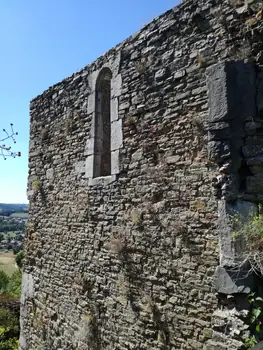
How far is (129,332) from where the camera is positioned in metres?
4.57

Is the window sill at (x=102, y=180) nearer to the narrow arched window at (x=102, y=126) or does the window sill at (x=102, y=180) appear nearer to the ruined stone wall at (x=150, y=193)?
the ruined stone wall at (x=150, y=193)

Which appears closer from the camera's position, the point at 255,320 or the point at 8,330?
the point at 255,320

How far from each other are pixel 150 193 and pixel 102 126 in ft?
6.20

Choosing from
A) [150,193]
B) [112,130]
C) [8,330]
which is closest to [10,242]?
[8,330]

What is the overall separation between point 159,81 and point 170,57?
0.35 meters

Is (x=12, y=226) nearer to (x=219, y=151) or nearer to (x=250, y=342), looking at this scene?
(x=219, y=151)

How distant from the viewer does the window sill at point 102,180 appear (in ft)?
16.8

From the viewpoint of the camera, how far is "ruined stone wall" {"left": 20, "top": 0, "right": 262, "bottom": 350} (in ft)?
12.1

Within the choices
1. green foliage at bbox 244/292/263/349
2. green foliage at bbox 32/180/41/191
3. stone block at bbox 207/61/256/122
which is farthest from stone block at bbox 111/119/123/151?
green foliage at bbox 244/292/263/349

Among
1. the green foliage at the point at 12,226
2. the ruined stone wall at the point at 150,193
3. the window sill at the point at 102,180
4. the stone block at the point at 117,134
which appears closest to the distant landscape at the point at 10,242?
the green foliage at the point at 12,226

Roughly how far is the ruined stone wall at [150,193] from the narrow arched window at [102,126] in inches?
3.6

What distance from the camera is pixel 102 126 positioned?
578cm

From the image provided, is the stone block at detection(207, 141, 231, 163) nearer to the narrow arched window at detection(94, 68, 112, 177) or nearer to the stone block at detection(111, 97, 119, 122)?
the stone block at detection(111, 97, 119, 122)

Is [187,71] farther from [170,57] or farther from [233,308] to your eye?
[233,308]
